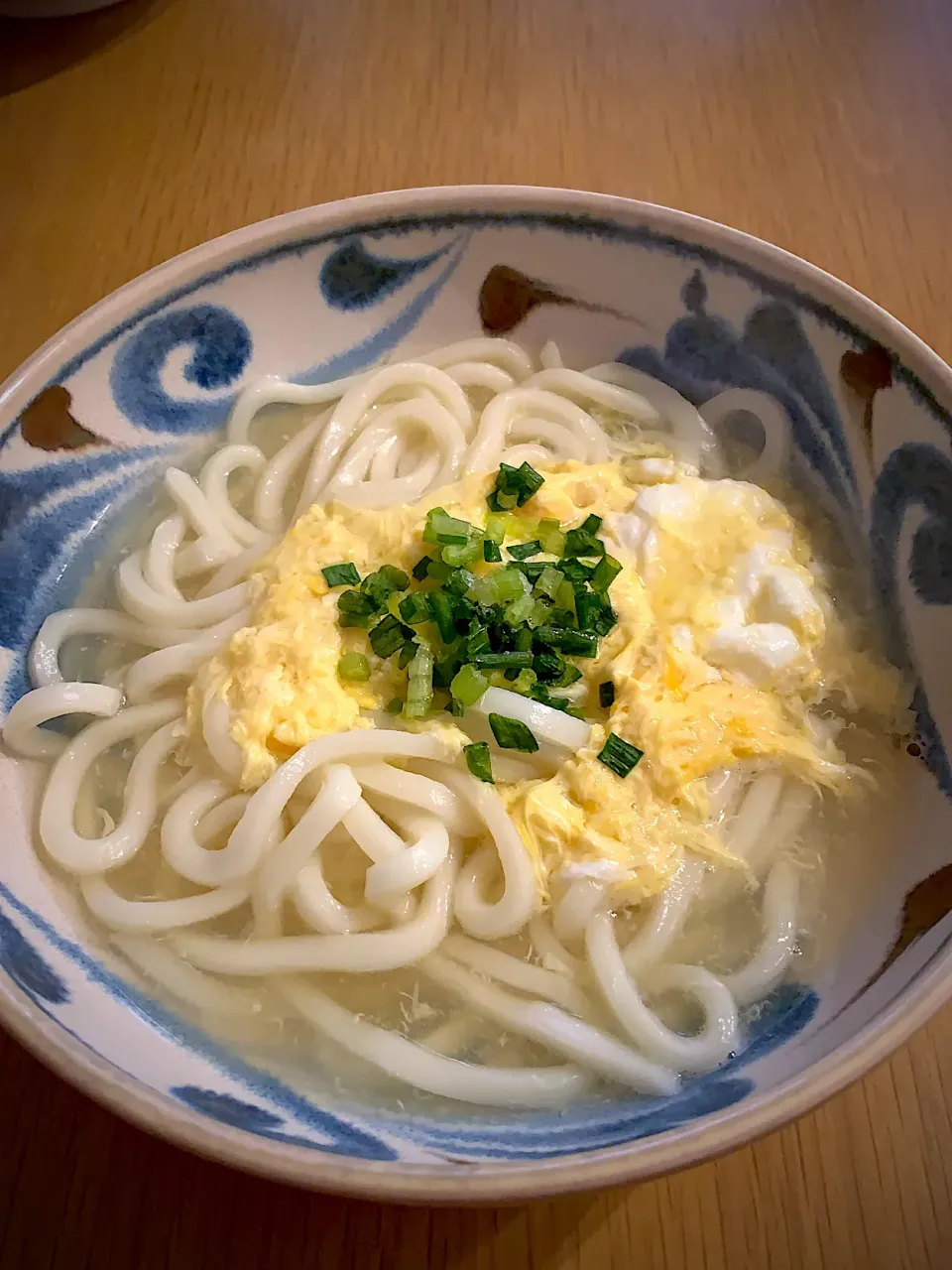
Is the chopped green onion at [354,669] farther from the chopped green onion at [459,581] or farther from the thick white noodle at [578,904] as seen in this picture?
the thick white noodle at [578,904]

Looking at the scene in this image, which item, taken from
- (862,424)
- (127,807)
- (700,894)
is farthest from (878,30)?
(127,807)

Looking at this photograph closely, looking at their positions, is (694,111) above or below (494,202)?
above

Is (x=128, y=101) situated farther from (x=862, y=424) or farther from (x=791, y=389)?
(x=862, y=424)

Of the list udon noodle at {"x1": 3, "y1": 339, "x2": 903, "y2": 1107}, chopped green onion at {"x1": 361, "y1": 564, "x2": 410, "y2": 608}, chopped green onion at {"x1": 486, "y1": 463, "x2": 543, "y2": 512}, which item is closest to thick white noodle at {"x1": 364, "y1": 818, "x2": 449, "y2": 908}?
udon noodle at {"x1": 3, "y1": 339, "x2": 903, "y2": 1107}

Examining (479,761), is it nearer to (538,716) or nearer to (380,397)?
(538,716)

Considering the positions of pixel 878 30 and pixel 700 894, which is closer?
pixel 700 894

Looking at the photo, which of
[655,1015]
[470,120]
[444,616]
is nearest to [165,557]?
[444,616]

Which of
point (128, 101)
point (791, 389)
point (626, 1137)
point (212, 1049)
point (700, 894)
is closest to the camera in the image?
point (626, 1137)
